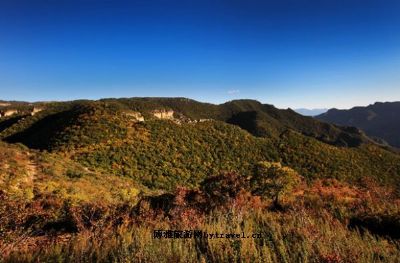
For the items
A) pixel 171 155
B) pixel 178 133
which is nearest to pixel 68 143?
pixel 171 155

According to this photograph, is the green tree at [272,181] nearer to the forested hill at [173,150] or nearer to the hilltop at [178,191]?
the hilltop at [178,191]

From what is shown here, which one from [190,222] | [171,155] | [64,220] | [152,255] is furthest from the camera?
[171,155]

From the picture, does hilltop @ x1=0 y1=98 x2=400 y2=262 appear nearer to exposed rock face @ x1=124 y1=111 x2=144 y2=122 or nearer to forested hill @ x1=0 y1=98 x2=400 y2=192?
forested hill @ x1=0 y1=98 x2=400 y2=192

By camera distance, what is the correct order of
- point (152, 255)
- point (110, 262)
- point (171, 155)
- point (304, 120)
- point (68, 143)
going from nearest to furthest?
point (152, 255)
point (110, 262)
point (68, 143)
point (171, 155)
point (304, 120)

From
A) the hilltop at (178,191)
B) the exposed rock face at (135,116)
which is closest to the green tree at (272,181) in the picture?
the hilltop at (178,191)

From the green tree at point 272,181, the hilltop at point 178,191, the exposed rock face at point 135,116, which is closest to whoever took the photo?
the hilltop at point 178,191

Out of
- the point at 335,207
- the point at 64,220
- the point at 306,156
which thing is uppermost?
the point at 335,207

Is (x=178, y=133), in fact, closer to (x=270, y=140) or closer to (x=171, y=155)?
(x=171, y=155)

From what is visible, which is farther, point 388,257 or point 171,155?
point 171,155

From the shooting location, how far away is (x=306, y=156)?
156 ft

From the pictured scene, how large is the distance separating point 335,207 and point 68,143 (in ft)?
114

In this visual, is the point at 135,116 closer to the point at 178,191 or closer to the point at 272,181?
the point at 272,181

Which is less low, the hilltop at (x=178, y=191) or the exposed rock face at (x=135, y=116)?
the exposed rock face at (x=135, y=116)

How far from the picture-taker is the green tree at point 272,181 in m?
16.8
